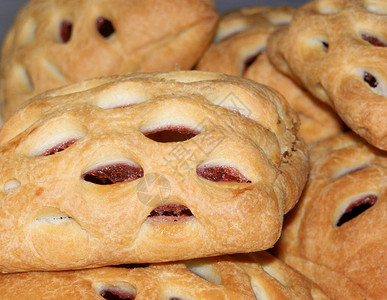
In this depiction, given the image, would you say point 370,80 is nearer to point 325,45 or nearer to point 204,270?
point 325,45

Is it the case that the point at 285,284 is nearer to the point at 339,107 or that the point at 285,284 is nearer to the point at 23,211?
the point at 339,107

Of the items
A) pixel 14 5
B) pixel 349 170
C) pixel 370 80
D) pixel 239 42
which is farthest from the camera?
pixel 14 5

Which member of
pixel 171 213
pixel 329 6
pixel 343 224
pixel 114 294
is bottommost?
pixel 343 224

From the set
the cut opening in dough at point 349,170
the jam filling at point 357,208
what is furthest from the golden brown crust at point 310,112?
the jam filling at point 357,208

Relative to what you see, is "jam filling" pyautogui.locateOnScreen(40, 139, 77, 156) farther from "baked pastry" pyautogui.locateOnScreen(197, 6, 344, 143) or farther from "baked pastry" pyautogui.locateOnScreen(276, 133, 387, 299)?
"baked pastry" pyautogui.locateOnScreen(197, 6, 344, 143)

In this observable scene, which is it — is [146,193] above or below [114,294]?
above

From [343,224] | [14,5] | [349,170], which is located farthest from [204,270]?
[14,5]

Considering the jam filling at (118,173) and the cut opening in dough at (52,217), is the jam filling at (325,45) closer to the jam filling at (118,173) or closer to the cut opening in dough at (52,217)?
the jam filling at (118,173)
